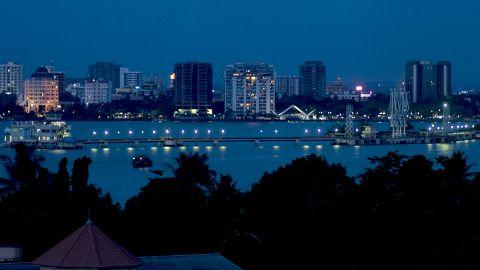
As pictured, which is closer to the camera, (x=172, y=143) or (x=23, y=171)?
(x=23, y=171)

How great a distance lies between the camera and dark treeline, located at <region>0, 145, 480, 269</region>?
31.6ft

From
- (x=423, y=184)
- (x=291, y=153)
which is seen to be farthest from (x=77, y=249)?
(x=291, y=153)

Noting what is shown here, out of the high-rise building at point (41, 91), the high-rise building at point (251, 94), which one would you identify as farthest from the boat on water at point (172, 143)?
the high-rise building at point (41, 91)

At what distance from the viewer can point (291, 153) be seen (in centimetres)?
3894

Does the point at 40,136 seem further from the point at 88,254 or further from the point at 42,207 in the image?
the point at 88,254

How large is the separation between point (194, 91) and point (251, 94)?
473 centimetres

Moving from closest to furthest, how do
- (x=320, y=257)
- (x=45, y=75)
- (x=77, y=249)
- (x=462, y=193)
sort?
(x=77, y=249), (x=320, y=257), (x=462, y=193), (x=45, y=75)

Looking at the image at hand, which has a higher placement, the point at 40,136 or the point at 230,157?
the point at 40,136

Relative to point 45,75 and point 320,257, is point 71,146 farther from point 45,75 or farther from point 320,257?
point 45,75

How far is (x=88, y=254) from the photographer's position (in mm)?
6688

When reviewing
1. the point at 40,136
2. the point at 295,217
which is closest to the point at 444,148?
the point at 40,136

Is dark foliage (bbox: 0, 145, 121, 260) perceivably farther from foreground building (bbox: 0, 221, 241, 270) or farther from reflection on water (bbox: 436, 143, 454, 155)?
reflection on water (bbox: 436, 143, 454, 155)

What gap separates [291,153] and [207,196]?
85.0 feet

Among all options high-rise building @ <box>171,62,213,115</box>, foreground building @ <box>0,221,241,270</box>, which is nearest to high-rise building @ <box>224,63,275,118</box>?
high-rise building @ <box>171,62,213,115</box>
